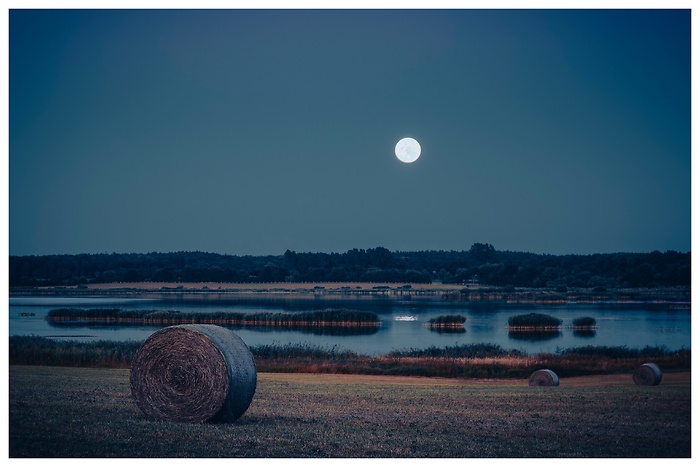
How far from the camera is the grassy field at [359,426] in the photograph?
1090 centimetres

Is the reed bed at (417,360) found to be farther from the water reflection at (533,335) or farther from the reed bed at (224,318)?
the reed bed at (224,318)

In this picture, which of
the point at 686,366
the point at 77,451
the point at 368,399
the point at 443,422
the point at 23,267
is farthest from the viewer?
the point at 23,267

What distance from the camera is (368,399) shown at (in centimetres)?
1686

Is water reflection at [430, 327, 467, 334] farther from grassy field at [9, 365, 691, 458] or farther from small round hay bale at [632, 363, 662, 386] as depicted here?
grassy field at [9, 365, 691, 458]

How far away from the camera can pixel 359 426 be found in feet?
42.0

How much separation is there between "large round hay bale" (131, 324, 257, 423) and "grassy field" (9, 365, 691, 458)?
36cm

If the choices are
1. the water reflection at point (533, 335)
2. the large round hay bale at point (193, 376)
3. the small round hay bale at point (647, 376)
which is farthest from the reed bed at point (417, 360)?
the large round hay bale at point (193, 376)

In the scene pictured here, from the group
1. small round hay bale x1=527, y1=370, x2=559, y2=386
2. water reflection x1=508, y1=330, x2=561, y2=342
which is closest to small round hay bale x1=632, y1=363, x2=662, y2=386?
small round hay bale x1=527, y1=370, x2=559, y2=386

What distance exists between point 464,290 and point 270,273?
27899 millimetres

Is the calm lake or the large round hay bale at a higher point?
the large round hay bale

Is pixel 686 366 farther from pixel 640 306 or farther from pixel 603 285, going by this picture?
pixel 603 285

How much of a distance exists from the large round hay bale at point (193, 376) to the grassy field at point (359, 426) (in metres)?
0.36

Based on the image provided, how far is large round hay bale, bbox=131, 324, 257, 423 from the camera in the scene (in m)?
13.3

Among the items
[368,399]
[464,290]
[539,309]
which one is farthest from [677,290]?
[368,399]
